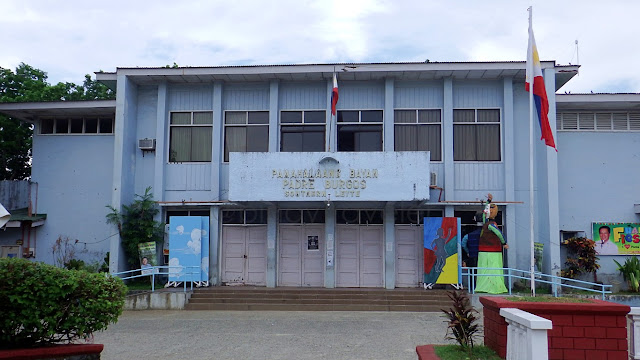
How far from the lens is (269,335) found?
11.1m

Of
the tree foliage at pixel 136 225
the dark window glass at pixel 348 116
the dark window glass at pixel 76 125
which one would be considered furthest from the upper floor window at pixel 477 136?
the dark window glass at pixel 76 125

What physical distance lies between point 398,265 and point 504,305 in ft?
31.7

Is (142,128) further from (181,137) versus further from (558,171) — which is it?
(558,171)

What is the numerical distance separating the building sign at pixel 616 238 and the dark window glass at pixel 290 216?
9.04m

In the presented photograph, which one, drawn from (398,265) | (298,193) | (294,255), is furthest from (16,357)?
(398,265)

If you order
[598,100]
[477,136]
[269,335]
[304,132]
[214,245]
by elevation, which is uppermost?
[598,100]

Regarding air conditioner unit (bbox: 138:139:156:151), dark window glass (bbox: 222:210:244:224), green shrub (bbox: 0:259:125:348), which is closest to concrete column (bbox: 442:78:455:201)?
dark window glass (bbox: 222:210:244:224)

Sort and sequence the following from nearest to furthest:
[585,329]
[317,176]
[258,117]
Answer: [585,329], [317,176], [258,117]

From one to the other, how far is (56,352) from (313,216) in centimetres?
1027

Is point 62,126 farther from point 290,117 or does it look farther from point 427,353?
point 427,353

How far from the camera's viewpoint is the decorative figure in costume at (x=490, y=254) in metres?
15.1

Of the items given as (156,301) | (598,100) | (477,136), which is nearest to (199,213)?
(156,301)

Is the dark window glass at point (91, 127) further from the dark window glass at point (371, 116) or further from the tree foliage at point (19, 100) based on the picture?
the dark window glass at point (371, 116)

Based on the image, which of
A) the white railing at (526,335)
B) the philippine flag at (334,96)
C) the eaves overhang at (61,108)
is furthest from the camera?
the eaves overhang at (61,108)
